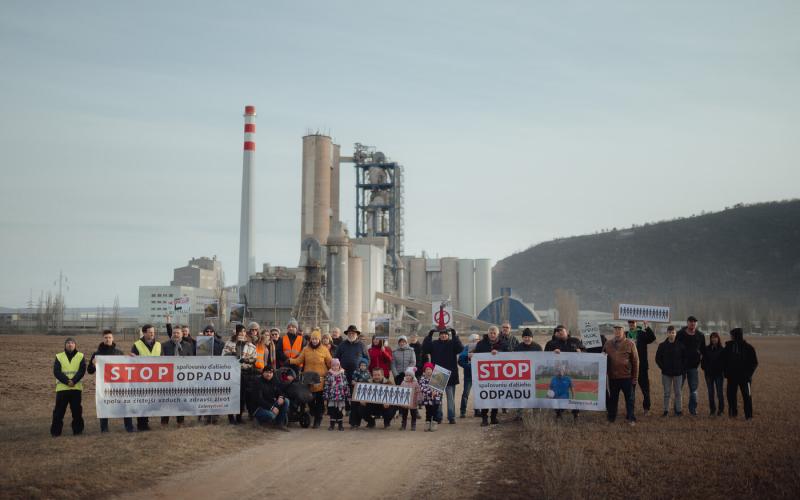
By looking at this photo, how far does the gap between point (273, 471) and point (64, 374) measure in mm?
5507

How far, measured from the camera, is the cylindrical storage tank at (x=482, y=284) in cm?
9225

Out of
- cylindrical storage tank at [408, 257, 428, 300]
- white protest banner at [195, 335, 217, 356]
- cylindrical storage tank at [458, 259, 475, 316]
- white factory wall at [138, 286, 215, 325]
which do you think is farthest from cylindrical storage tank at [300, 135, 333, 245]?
white protest banner at [195, 335, 217, 356]

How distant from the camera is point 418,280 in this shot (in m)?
90.7

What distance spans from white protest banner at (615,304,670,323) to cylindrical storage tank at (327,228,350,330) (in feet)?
140

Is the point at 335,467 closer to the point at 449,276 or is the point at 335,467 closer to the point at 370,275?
the point at 370,275

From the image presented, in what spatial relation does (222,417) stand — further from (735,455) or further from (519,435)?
(735,455)

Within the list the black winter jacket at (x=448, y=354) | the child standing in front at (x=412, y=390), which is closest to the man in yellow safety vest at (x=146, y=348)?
the child standing in front at (x=412, y=390)

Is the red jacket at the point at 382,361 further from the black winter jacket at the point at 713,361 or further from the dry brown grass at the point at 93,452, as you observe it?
the black winter jacket at the point at 713,361

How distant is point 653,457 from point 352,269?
53288 mm

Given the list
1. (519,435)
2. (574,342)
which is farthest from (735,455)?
(574,342)

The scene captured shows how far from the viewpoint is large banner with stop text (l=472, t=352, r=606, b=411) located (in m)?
15.4

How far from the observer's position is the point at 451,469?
11164 mm

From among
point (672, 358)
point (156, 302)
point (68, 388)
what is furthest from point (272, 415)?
point (156, 302)

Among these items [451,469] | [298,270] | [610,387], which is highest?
[298,270]
